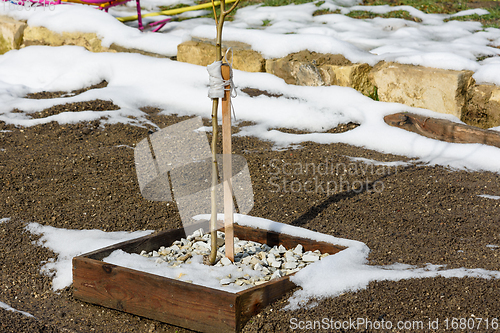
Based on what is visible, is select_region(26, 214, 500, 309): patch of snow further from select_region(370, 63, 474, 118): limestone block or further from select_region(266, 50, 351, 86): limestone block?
select_region(266, 50, 351, 86): limestone block

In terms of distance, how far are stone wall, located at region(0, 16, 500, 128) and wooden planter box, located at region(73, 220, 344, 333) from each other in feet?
9.94

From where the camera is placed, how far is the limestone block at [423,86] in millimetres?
4207

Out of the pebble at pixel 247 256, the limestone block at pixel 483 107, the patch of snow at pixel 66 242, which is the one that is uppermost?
the limestone block at pixel 483 107

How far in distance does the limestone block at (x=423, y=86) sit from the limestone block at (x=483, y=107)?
0.07 meters

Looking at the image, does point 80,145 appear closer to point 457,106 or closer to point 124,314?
point 124,314

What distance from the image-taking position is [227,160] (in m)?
2.18

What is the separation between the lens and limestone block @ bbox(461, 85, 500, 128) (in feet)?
13.5

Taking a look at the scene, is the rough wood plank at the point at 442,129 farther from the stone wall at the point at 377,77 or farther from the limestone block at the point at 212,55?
the limestone block at the point at 212,55

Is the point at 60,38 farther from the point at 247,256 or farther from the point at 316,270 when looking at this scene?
the point at 316,270

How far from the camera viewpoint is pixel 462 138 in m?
3.95

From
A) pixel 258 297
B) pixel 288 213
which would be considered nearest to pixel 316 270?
pixel 258 297

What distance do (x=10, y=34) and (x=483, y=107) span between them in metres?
6.39

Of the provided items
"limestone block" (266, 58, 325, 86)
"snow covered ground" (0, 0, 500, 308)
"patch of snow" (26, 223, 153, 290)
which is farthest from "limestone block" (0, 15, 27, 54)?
"patch of snow" (26, 223, 153, 290)

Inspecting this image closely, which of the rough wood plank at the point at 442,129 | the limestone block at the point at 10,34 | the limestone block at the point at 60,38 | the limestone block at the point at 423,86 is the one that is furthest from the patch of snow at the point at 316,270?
the limestone block at the point at 10,34
